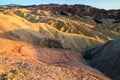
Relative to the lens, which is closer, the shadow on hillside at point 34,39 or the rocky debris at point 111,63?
the rocky debris at point 111,63

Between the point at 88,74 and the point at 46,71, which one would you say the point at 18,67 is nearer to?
the point at 46,71

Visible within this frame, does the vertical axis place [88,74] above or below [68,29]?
above

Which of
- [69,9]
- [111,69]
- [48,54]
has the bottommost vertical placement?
[69,9]

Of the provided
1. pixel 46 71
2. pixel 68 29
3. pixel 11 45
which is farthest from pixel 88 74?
pixel 68 29

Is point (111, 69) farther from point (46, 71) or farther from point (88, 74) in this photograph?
point (46, 71)

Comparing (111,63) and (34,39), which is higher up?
(34,39)

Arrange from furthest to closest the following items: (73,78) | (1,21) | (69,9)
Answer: (69,9) < (1,21) < (73,78)

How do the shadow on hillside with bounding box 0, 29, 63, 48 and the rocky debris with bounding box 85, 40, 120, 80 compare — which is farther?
the shadow on hillside with bounding box 0, 29, 63, 48

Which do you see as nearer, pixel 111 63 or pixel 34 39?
pixel 111 63

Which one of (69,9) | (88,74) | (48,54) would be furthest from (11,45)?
(69,9)

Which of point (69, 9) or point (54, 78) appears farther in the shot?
point (69, 9)

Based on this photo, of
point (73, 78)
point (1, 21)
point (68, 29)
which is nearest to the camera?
point (73, 78)
